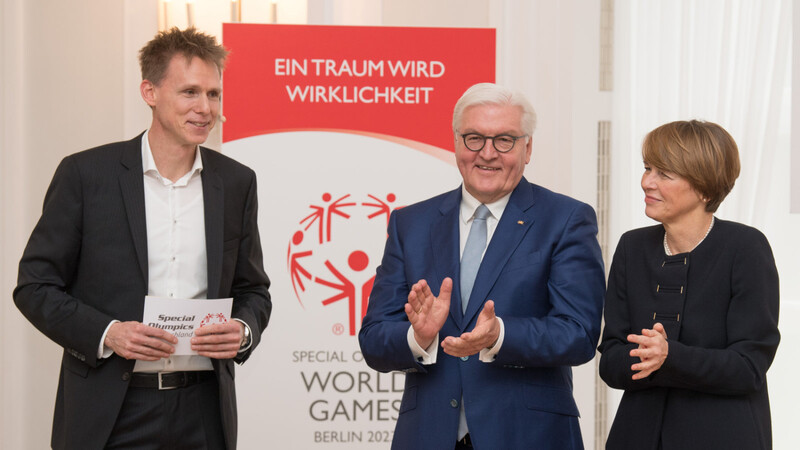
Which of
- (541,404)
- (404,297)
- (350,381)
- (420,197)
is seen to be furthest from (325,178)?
(541,404)

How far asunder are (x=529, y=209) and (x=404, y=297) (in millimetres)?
416

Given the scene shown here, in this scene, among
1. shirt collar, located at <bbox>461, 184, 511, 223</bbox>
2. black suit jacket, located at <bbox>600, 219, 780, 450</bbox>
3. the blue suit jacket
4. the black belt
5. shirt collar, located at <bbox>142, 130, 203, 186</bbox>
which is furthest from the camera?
shirt collar, located at <bbox>142, 130, 203, 186</bbox>

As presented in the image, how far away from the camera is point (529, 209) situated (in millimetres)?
2436

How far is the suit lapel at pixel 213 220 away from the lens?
2.63 meters

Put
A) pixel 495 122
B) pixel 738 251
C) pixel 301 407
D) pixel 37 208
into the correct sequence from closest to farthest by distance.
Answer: pixel 738 251 → pixel 495 122 → pixel 301 407 → pixel 37 208

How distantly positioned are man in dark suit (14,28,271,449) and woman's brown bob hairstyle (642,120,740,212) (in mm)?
1280

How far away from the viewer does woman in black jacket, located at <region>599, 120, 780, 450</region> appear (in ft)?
7.06

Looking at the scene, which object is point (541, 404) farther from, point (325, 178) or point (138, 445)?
point (325, 178)

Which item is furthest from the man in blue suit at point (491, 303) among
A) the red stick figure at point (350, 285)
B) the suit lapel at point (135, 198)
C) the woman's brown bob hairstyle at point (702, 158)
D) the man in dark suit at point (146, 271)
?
the red stick figure at point (350, 285)

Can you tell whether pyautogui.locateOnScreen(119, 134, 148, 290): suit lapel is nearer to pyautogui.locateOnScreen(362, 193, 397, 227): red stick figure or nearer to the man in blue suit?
the man in blue suit

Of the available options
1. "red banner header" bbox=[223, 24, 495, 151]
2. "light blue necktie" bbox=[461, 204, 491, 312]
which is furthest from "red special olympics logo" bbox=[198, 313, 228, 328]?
"red banner header" bbox=[223, 24, 495, 151]

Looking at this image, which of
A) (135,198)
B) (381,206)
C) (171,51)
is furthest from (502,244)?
(381,206)

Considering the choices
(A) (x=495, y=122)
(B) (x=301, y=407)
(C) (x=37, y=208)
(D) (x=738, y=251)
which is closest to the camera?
→ (D) (x=738, y=251)

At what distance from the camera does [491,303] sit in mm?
2125
